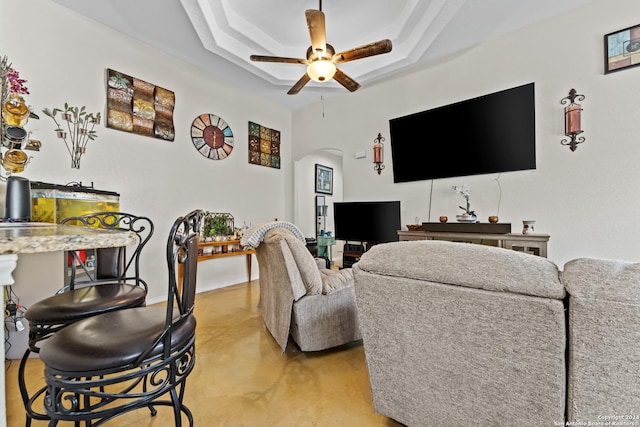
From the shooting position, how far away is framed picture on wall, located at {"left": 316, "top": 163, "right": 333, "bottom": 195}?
19.9 feet

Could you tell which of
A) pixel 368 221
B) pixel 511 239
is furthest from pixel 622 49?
pixel 368 221

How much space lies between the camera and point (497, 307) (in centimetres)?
93

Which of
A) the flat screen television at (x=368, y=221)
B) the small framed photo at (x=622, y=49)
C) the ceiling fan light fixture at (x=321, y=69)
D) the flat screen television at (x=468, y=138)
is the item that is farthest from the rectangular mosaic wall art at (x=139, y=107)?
the small framed photo at (x=622, y=49)

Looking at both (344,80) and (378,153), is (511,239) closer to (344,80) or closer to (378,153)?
(378,153)

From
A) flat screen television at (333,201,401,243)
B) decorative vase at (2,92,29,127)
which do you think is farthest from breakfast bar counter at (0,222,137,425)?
flat screen television at (333,201,401,243)

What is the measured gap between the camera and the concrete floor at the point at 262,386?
1.42 m

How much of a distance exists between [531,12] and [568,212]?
2.06 meters

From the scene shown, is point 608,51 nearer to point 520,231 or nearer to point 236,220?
point 520,231

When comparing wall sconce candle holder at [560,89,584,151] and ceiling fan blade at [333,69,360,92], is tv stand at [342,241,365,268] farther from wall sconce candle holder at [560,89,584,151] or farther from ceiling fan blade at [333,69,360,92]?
wall sconce candle holder at [560,89,584,151]

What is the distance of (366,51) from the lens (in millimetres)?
2434

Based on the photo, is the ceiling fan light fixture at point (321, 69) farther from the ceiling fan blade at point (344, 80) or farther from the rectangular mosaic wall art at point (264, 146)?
the rectangular mosaic wall art at point (264, 146)

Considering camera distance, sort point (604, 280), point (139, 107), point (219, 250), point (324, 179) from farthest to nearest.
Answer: point (324, 179) < point (219, 250) < point (139, 107) < point (604, 280)

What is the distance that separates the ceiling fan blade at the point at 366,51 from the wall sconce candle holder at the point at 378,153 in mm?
1731

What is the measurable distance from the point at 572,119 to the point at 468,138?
93 cm
